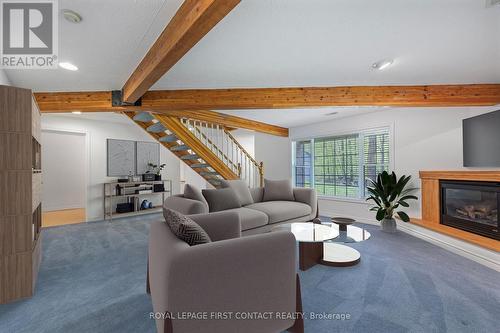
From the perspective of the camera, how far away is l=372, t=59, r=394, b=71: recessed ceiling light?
235 cm

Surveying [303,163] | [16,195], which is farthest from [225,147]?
[16,195]

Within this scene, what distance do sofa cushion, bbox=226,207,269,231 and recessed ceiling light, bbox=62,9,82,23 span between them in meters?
2.44

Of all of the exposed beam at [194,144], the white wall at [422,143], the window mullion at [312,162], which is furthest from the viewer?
the window mullion at [312,162]

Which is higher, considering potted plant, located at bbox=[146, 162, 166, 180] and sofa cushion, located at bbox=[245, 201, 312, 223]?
potted plant, located at bbox=[146, 162, 166, 180]

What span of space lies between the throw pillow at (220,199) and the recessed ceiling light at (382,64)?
2505 millimetres

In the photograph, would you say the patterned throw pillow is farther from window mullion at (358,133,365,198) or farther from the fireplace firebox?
window mullion at (358,133,365,198)

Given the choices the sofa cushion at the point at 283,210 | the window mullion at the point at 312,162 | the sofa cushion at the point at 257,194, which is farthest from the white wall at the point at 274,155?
the sofa cushion at the point at 283,210

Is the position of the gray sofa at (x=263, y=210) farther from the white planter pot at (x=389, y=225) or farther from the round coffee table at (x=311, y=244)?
the white planter pot at (x=389, y=225)

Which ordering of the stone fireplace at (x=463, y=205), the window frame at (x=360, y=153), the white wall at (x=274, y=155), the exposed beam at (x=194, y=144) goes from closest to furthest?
the stone fireplace at (x=463, y=205)
the exposed beam at (x=194, y=144)
the window frame at (x=360, y=153)
the white wall at (x=274, y=155)

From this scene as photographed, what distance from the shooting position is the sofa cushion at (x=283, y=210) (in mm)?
3562

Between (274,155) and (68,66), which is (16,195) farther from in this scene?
(274,155)

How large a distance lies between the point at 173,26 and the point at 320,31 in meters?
1.14

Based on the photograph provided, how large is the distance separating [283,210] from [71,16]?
129 inches

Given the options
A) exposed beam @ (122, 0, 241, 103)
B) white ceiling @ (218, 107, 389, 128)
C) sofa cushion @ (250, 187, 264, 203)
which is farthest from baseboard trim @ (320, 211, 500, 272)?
exposed beam @ (122, 0, 241, 103)
